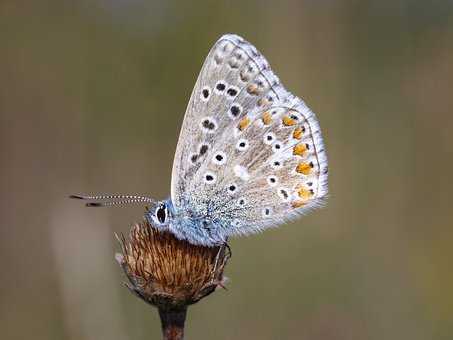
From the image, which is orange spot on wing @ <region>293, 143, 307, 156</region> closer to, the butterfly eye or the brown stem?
the butterfly eye

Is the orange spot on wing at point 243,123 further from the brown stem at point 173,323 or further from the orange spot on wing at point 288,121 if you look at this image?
the brown stem at point 173,323

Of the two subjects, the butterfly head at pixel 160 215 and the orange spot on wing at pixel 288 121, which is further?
the orange spot on wing at pixel 288 121

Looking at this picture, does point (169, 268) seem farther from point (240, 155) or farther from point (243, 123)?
point (243, 123)

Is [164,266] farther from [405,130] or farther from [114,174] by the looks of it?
[405,130]

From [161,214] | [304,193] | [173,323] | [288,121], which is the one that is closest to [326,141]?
[288,121]

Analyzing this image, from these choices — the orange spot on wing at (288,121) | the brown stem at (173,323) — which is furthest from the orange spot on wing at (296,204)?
the brown stem at (173,323)

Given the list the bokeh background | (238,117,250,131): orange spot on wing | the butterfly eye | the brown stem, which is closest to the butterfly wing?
(238,117,250,131): orange spot on wing

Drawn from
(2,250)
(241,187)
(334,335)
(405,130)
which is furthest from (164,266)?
(405,130)
